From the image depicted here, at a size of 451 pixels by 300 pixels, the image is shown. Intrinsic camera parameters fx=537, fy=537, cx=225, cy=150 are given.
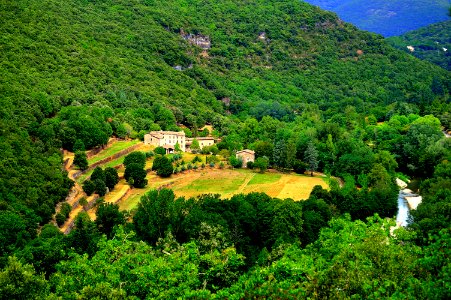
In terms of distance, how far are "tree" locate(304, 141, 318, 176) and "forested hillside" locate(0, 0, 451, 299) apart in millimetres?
172

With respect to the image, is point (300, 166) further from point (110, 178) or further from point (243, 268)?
point (243, 268)

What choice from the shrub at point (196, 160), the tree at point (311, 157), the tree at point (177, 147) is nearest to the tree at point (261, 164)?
the tree at point (311, 157)

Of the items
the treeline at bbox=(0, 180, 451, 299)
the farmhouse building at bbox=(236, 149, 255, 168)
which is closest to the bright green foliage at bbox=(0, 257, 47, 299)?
the treeline at bbox=(0, 180, 451, 299)

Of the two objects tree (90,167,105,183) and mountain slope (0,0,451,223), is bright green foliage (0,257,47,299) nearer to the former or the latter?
mountain slope (0,0,451,223)

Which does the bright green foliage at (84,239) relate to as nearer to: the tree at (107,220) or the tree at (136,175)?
the tree at (107,220)

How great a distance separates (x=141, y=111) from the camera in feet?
259

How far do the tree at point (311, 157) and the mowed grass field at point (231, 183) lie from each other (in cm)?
176

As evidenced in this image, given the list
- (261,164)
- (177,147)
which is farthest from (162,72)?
(261,164)

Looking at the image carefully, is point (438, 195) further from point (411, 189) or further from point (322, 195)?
point (411, 189)

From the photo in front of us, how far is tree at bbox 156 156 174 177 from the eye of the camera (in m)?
57.7

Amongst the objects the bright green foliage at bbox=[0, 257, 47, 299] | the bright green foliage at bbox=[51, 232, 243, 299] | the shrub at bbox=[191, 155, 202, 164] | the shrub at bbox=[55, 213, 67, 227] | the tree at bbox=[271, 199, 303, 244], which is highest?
the bright green foliage at bbox=[51, 232, 243, 299]

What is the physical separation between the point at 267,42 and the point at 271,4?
67.0 feet

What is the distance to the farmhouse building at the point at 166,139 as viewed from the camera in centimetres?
6825

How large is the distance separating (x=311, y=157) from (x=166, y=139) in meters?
18.6
